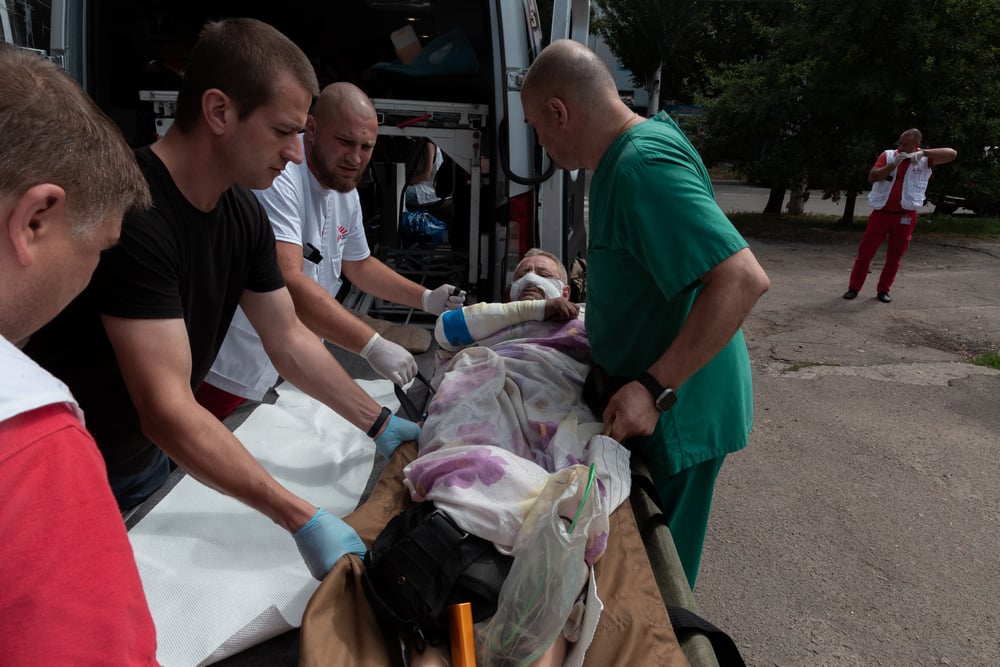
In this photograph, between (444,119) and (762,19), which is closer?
(444,119)

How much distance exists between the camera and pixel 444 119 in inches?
138

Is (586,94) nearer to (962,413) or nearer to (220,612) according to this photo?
(220,612)

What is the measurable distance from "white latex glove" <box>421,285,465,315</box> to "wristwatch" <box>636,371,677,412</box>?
1.50 metres

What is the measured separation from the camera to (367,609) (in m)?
1.31

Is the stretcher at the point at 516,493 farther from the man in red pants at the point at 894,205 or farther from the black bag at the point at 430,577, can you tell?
the man in red pants at the point at 894,205

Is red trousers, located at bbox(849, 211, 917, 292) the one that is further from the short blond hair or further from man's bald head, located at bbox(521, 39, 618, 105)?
the short blond hair

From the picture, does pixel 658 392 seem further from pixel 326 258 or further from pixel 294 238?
pixel 326 258

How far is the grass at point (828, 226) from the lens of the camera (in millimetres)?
12026

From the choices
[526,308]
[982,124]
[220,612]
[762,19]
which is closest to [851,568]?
[526,308]

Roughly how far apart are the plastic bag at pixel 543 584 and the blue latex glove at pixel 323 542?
353 millimetres

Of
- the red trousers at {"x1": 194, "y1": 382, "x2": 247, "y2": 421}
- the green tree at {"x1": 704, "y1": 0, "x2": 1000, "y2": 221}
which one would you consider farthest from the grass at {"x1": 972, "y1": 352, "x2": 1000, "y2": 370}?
the green tree at {"x1": 704, "y1": 0, "x2": 1000, "y2": 221}

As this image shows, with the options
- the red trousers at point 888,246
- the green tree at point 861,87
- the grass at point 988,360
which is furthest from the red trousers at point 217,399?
the green tree at point 861,87

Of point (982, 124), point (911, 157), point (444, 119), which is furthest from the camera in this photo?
point (982, 124)

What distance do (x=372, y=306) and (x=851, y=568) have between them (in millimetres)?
2992
